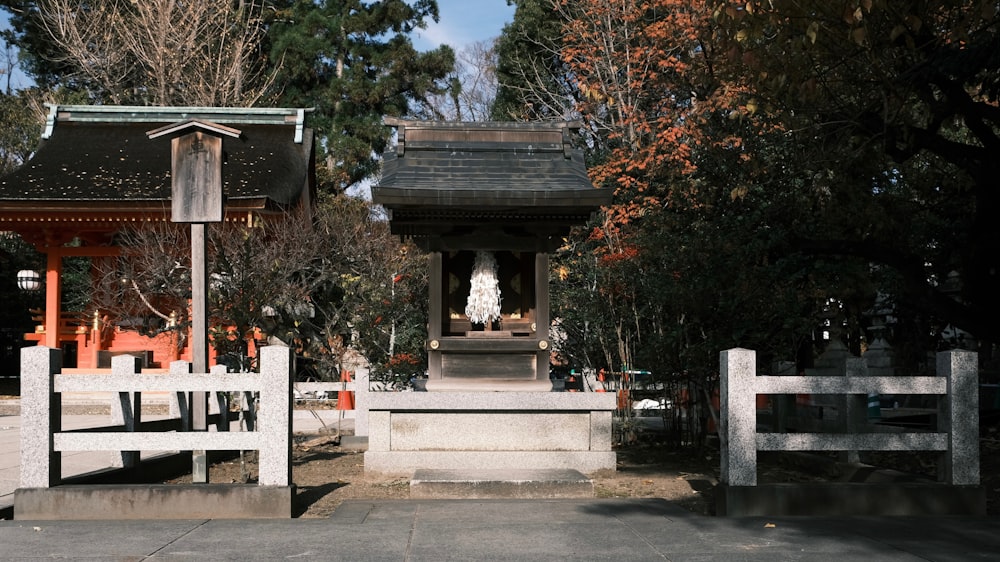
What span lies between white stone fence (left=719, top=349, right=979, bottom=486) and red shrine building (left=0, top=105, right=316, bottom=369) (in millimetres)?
14754

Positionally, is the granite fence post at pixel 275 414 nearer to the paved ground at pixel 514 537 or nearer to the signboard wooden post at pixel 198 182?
the paved ground at pixel 514 537

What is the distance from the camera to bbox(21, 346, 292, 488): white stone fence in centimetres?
763

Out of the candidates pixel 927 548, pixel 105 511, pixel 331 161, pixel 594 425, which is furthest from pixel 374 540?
pixel 331 161

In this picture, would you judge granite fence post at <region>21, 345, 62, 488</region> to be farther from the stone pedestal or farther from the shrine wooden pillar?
the shrine wooden pillar

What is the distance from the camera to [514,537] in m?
6.85

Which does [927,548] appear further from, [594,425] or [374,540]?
[594,425]

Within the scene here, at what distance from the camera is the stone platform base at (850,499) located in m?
7.84

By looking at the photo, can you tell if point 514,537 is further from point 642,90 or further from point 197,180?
point 642,90

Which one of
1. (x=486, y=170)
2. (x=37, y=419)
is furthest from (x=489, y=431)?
(x=37, y=419)

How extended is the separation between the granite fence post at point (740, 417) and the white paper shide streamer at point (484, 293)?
15.3 feet

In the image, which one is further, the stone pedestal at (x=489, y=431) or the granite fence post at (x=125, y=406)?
the stone pedestal at (x=489, y=431)

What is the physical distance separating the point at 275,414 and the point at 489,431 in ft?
13.0

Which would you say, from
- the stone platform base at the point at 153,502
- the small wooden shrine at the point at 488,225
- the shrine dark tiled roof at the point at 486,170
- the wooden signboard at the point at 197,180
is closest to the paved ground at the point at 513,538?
the stone platform base at the point at 153,502

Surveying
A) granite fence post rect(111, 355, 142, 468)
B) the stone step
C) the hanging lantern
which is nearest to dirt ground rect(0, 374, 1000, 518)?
the stone step
